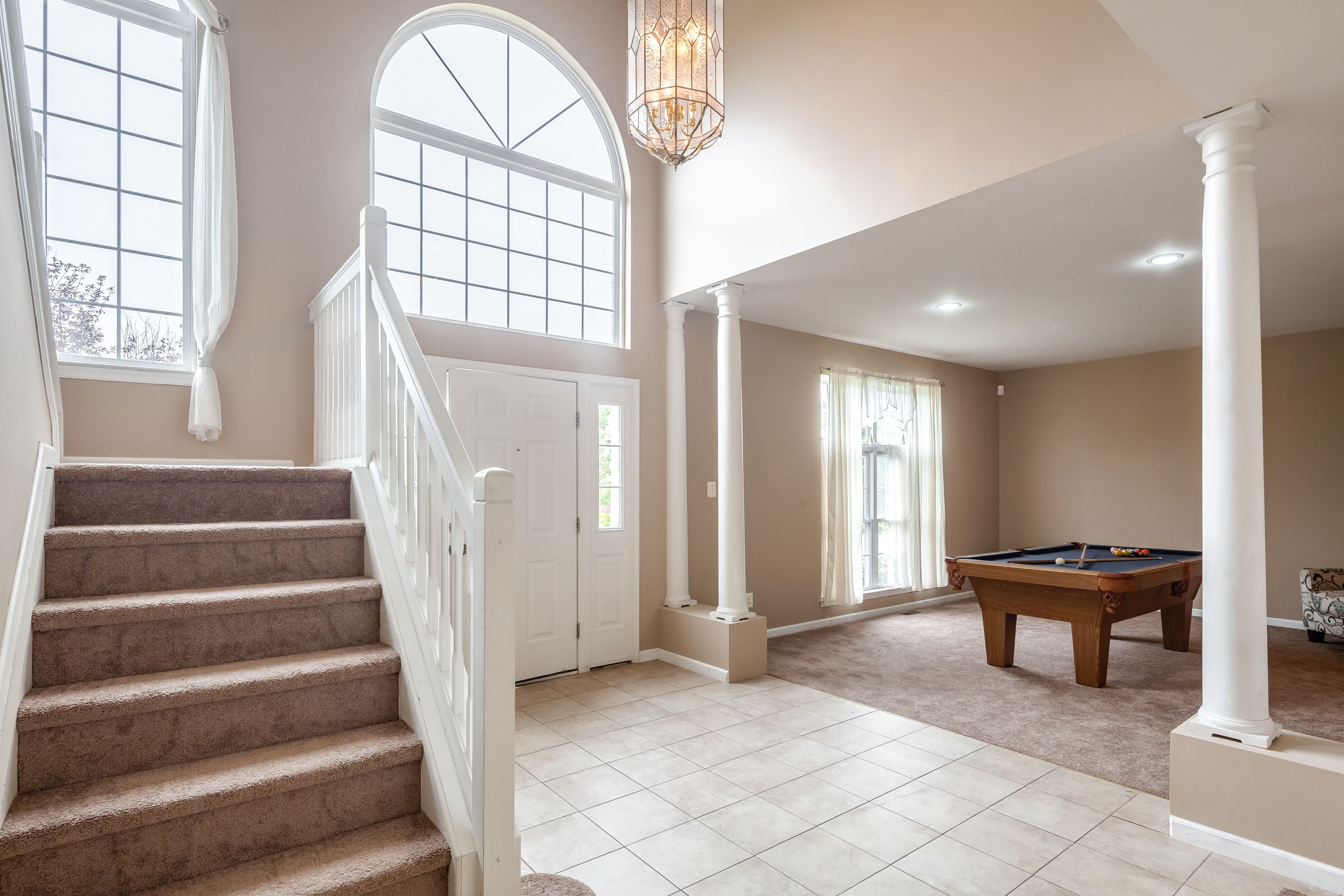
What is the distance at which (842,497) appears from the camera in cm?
663

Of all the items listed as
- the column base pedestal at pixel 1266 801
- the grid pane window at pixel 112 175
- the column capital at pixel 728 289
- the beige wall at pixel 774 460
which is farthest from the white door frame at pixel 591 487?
the column base pedestal at pixel 1266 801

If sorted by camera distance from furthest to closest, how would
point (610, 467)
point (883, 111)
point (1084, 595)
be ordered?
point (610, 467) < point (1084, 595) < point (883, 111)

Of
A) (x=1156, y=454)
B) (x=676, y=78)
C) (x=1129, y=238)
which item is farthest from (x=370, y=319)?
(x=1156, y=454)

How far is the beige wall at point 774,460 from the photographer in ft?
18.4

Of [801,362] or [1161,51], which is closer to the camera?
[1161,51]

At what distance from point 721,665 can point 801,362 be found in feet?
9.71

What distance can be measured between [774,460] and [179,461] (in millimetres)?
4319

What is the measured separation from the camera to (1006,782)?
3.16 metres

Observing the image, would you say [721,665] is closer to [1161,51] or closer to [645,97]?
[645,97]

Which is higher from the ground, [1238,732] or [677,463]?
[677,463]

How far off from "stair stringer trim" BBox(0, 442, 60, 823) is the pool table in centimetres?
471

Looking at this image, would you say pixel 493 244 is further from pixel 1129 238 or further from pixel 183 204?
pixel 1129 238

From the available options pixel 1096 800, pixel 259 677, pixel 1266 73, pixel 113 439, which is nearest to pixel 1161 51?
pixel 1266 73

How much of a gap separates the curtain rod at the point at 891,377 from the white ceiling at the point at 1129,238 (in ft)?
0.99
